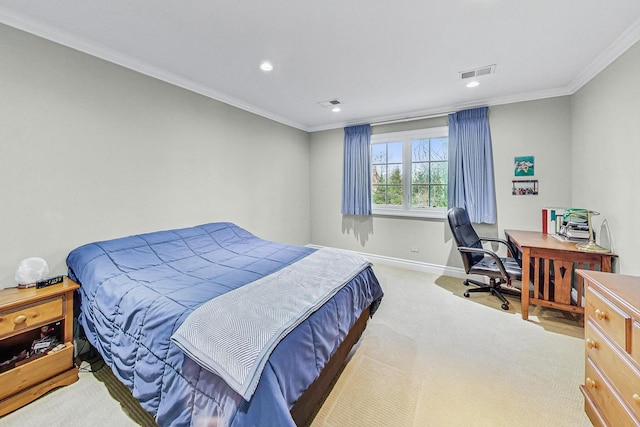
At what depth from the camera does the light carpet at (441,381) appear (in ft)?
5.06

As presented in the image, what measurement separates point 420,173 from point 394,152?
568mm

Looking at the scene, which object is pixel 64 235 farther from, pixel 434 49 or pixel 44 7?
pixel 434 49

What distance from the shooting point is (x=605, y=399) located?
1.34 metres

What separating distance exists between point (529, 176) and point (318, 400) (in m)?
→ 3.67

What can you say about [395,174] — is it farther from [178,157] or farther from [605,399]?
[605,399]

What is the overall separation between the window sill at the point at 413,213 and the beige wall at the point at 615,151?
1.54m

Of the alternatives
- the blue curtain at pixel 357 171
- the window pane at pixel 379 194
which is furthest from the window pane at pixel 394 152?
the window pane at pixel 379 194

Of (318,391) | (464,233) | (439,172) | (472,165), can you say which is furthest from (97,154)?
(472,165)

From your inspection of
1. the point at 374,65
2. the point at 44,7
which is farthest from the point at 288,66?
the point at 44,7

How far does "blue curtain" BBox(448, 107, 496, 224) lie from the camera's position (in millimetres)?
3545

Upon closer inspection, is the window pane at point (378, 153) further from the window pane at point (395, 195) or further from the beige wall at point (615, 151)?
the beige wall at point (615, 151)

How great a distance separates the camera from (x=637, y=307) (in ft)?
3.68

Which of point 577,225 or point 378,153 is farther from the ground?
point 378,153

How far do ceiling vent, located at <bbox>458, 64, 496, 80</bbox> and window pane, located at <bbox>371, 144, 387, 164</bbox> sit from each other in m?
A: 1.74
